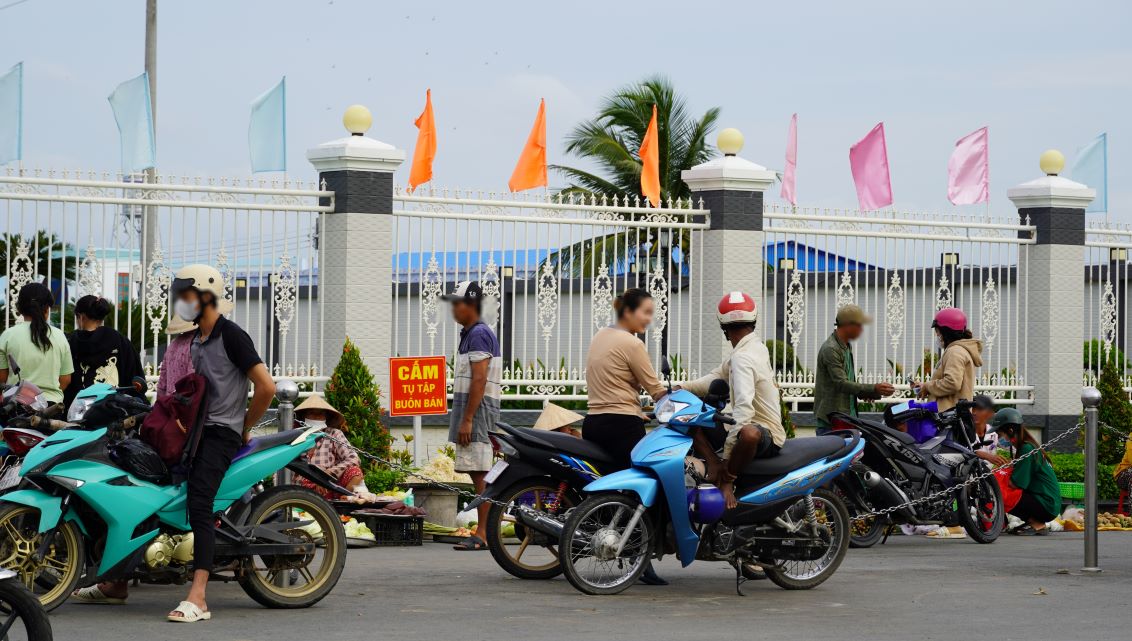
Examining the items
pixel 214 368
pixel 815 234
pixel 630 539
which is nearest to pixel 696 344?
pixel 815 234

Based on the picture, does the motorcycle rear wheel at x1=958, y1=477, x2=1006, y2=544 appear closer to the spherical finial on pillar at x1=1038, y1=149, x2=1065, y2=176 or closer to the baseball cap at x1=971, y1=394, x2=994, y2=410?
the baseball cap at x1=971, y1=394, x2=994, y2=410

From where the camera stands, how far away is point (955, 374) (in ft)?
39.9

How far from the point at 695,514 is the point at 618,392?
85 centimetres

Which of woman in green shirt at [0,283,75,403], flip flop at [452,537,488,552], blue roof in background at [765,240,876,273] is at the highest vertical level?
blue roof in background at [765,240,876,273]

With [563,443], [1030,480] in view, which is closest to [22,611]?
[563,443]

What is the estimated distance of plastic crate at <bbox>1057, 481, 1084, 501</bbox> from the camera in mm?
14727

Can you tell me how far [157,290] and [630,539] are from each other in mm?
5931

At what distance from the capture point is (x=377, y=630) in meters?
7.48

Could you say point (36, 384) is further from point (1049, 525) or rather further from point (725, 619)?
point (1049, 525)

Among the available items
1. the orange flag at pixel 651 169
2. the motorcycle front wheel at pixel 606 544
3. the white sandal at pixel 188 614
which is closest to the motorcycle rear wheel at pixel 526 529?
the motorcycle front wheel at pixel 606 544

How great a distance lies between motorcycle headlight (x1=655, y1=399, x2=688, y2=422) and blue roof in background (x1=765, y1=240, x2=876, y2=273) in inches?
287

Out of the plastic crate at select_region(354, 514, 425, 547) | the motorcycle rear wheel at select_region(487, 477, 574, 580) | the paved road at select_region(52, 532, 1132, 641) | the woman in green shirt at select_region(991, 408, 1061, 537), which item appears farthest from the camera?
the woman in green shirt at select_region(991, 408, 1061, 537)

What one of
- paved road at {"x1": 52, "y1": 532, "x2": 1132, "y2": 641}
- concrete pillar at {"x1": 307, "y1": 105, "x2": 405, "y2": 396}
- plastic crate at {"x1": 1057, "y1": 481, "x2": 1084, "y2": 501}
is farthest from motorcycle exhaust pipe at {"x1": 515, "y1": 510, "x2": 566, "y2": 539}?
plastic crate at {"x1": 1057, "y1": 481, "x2": 1084, "y2": 501}

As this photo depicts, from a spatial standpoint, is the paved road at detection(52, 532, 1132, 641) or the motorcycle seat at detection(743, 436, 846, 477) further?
the motorcycle seat at detection(743, 436, 846, 477)
